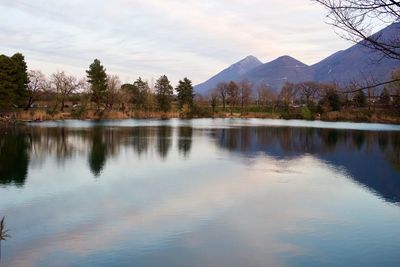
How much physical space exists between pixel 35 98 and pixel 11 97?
10.0 meters

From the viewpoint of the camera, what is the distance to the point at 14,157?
16156 mm

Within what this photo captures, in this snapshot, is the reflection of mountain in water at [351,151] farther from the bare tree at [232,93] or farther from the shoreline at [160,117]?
the bare tree at [232,93]

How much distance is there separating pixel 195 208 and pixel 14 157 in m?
10.0

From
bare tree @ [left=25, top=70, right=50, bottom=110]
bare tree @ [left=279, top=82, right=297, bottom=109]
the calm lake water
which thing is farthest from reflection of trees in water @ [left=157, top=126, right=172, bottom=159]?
bare tree @ [left=279, top=82, right=297, bottom=109]

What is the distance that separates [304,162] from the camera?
1712 cm

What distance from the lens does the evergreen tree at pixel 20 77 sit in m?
31.3

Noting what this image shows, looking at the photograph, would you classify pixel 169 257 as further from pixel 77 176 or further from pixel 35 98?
pixel 35 98

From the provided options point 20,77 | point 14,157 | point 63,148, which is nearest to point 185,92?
point 20,77

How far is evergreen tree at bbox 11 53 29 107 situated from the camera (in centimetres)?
3133

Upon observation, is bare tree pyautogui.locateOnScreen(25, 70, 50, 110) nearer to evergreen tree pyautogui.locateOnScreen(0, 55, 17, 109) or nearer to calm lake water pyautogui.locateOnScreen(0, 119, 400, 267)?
evergreen tree pyautogui.locateOnScreen(0, 55, 17, 109)

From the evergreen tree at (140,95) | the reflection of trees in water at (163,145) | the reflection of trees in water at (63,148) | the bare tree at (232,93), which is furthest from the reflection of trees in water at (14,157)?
the bare tree at (232,93)

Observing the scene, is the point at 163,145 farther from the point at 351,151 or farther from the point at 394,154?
the point at 394,154

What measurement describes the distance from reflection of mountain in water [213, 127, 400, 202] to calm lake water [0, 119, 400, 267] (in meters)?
0.12

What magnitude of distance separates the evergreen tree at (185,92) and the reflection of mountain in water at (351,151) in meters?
29.1
